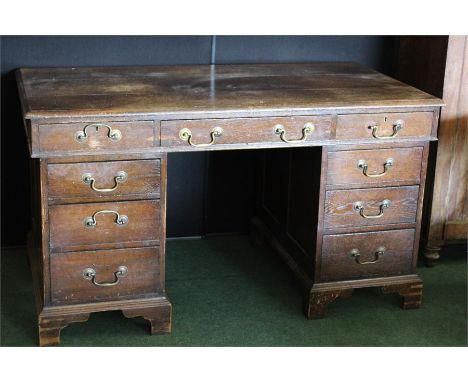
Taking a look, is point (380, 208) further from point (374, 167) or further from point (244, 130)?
point (244, 130)

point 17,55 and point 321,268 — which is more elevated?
point 17,55

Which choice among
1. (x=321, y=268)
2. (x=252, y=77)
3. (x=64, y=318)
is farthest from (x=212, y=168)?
(x=64, y=318)

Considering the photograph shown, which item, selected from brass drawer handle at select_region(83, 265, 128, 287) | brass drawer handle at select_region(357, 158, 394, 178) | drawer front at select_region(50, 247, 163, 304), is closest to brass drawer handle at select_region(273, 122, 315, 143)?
brass drawer handle at select_region(357, 158, 394, 178)

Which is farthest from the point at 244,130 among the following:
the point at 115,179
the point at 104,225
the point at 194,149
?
the point at 104,225

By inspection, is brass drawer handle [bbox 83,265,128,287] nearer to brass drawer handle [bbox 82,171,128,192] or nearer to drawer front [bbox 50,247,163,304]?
drawer front [bbox 50,247,163,304]

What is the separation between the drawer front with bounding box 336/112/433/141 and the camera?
9.40 ft

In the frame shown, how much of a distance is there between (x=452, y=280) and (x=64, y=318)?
1544 mm

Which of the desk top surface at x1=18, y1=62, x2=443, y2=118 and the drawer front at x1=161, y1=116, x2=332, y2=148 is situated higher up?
the desk top surface at x1=18, y1=62, x2=443, y2=118

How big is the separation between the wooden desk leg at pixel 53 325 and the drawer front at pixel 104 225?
0.75 ft

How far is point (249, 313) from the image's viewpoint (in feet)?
10.2

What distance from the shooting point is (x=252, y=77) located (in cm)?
319

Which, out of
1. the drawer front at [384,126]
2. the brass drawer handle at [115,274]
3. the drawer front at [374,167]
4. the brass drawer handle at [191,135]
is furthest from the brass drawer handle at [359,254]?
the brass drawer handle at [115,274]

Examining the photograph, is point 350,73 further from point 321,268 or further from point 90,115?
point 90,115

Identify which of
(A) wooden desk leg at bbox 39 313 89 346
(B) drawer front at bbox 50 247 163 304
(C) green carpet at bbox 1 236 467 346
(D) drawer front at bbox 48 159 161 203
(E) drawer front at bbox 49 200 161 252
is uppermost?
(D) drawer front at bbox 48 159 161 203
